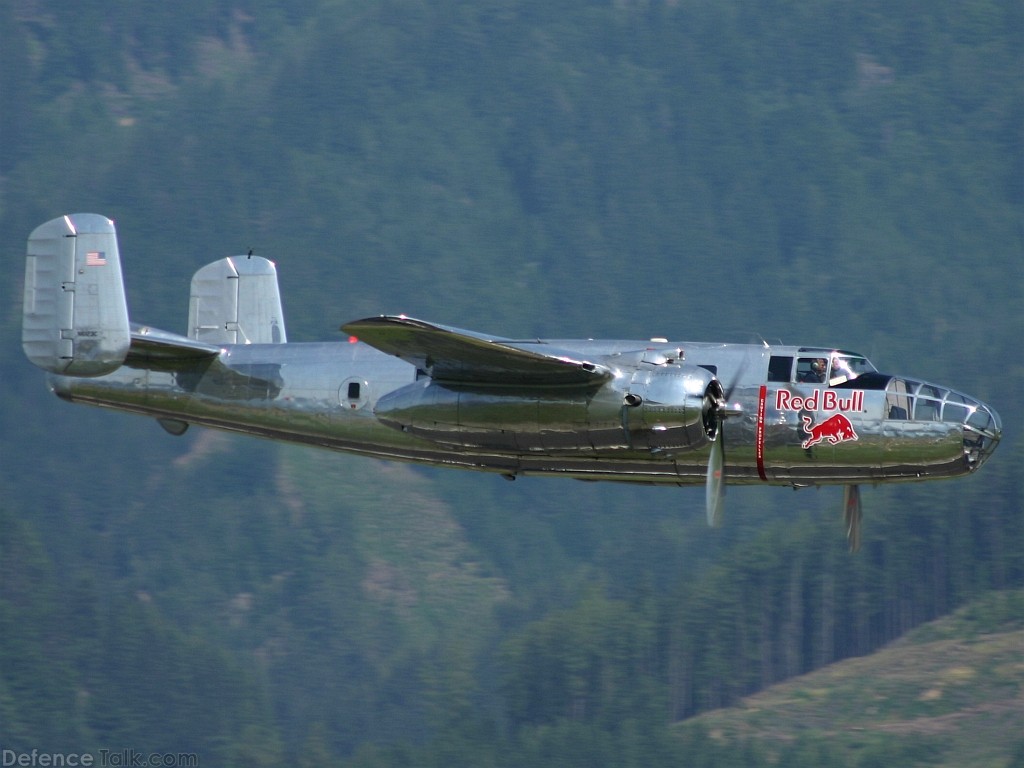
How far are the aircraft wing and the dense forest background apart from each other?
4072cm

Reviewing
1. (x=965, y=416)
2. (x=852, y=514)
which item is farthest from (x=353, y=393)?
(x=965, y=416)

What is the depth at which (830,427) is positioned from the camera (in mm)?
22906

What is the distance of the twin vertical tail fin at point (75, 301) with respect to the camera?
24.3m

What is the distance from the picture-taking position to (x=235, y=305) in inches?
1113

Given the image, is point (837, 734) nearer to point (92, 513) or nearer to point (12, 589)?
point (12, 589)

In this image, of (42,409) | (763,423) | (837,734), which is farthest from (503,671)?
(763,423)

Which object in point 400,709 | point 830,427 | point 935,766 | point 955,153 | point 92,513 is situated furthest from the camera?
point 955,153

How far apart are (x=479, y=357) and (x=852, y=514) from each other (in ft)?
21.0

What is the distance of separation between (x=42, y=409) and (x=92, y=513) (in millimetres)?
8149

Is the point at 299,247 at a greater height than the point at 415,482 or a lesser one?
greater

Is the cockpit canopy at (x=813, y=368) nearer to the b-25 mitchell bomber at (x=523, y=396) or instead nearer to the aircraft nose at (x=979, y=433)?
the b-25 mitchell bomber at (x=523, y=396)

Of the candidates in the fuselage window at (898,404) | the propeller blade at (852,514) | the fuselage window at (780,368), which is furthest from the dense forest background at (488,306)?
the fuselage window at (898,404)

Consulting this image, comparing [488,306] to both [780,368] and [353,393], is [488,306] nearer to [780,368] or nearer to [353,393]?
[353,393]

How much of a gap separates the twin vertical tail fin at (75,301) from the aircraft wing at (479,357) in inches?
178
